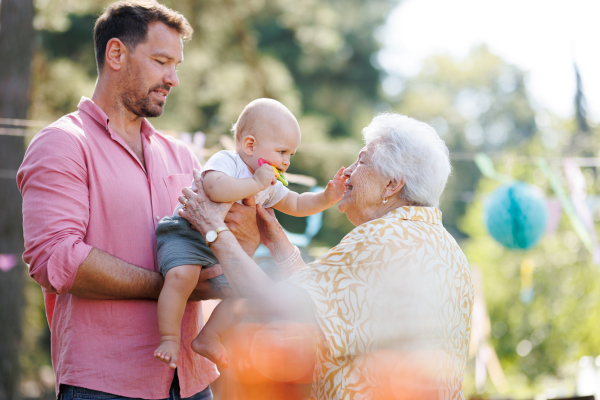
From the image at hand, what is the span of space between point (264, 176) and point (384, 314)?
2.09 ft

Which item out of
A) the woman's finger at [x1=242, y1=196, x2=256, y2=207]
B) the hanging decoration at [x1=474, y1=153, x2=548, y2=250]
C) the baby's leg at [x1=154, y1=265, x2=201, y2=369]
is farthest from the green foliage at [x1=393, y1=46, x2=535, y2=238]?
the baby's leg at [x1=154, y1=265, x2=201, y2=369]

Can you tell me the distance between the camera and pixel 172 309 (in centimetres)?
180

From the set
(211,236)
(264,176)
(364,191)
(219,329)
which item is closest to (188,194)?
(211,236)

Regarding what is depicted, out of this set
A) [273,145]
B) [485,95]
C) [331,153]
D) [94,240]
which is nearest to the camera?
[94,240]

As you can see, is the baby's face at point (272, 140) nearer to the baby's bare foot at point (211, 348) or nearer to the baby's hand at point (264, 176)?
the baby's hand at point (264, 176)

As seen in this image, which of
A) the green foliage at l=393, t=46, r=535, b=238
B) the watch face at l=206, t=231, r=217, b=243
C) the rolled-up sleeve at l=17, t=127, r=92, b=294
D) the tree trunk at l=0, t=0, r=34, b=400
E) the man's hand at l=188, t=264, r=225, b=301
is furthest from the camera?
the green foliage at l=393, t=46, r=535, b=238

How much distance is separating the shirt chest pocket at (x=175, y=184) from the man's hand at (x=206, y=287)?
306 millimetres

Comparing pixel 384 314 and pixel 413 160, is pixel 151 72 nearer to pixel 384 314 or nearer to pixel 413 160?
pixel 413 160

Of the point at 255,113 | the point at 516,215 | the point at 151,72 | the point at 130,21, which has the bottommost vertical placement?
the point at 516,215

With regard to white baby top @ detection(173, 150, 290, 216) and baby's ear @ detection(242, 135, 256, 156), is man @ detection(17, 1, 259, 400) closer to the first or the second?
white baby top @ detection(173, 150, 290, 216)

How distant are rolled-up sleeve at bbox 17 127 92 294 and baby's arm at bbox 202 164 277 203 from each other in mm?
435

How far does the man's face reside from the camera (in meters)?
1.95

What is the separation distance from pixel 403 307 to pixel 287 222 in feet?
34.7

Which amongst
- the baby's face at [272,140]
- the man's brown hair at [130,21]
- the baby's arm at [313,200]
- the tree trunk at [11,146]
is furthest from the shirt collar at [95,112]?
the tree trunk at [11,146]
